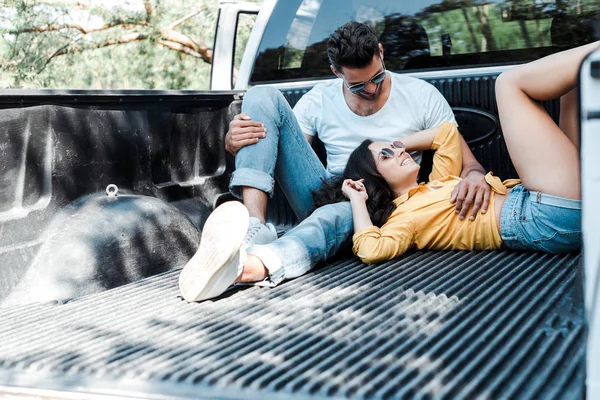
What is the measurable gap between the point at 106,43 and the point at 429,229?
8.08 meters

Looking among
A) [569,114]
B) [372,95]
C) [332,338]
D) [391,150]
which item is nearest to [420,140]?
[391,150]

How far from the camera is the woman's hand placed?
2639 millimetres

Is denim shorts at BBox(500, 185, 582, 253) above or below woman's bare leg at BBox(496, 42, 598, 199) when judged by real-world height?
below

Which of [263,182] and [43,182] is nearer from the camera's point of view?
[43,182]

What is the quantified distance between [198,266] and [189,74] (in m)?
8.67

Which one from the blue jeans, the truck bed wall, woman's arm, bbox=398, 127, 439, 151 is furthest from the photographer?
woman's arm, bbox=398, 127, 439, 151

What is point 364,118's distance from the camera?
3.06 m

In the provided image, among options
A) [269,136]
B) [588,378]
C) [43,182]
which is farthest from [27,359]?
[269,136]

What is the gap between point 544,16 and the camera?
2.97 m

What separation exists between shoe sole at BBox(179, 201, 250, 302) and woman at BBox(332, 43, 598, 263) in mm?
535

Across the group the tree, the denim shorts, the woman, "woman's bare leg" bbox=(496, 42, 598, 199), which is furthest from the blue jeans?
the tree

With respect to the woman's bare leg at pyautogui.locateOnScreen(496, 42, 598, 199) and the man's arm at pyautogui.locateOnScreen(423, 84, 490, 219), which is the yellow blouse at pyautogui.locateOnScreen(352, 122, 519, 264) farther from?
the woman's bare leg at pyautogui.locateOnScreen(496, 42, 598, 199)

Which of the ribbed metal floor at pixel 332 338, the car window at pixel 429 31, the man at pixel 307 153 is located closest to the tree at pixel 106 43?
the car window at pixel 429 31

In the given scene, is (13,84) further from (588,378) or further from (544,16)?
(588,378)
